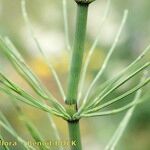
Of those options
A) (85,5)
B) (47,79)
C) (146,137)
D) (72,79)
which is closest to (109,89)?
(72,79)

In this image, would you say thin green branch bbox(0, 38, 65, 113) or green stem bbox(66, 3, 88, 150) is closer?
thin green branch bbox(0, 38, 65, 113)

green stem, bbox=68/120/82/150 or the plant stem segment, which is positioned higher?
the plant stem segment

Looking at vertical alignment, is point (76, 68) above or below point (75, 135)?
above

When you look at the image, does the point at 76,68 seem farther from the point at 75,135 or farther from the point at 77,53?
the point at 75,135

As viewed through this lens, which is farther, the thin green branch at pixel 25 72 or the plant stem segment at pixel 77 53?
the plant stem segment at pixel 77 53

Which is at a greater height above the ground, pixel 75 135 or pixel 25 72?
pixel 25 72

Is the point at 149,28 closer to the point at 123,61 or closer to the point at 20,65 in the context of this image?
the point at 123,61

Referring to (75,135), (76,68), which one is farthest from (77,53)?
(75,135)

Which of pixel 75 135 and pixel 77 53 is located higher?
pixel 77 53
